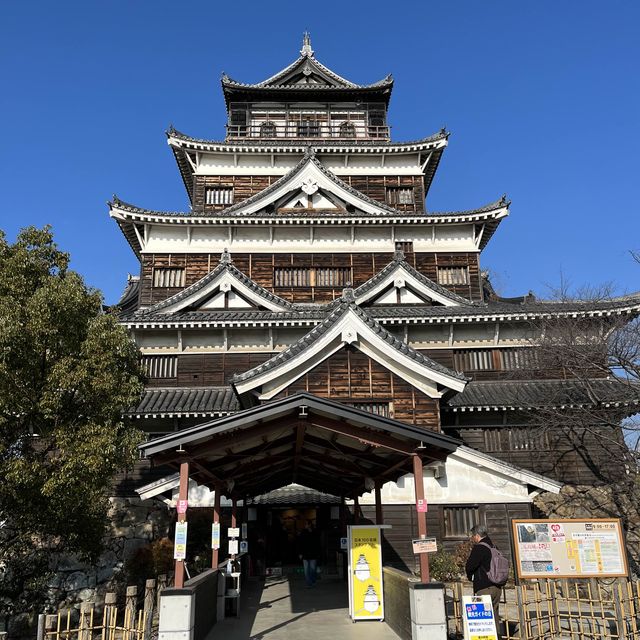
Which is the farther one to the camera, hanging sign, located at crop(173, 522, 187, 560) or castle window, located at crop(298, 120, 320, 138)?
castle window, located at crop(298, 120, 320, 138)

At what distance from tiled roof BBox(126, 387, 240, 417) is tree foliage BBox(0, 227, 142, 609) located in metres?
4.68

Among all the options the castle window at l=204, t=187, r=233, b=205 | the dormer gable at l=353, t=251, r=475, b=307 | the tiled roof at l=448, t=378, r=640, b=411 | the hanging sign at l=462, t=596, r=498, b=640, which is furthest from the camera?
the castle window at l=204, t=187, r=233, b=205

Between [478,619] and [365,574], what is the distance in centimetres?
361

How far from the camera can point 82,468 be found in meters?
13.8

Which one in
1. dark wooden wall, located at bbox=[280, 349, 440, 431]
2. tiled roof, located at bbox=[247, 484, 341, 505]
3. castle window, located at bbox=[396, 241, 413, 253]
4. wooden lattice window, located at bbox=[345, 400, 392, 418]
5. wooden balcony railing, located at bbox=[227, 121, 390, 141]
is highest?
wooden balcony railing, located at bbox=[227, 121, 390, 141]

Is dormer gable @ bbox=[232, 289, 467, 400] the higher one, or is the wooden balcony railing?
the wooden balcony railing

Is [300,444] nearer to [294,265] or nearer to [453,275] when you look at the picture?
[294,265]

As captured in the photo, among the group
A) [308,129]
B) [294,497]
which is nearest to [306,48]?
[308,129]

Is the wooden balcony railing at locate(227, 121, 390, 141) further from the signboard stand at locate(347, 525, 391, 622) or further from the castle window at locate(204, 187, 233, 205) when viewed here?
the signboard stand at locate(347, 525, 391, 622)

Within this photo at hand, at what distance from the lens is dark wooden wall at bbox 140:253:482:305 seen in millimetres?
27547

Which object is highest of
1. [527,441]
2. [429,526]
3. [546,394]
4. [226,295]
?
[226,295]

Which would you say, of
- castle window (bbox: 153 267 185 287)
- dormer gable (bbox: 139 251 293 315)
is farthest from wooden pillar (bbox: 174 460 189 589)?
castle window (bbox: 153 267 185 287)

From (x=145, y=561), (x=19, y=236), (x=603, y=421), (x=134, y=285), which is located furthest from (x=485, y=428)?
(x=134, y=285)

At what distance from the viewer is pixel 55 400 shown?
14148 mm
